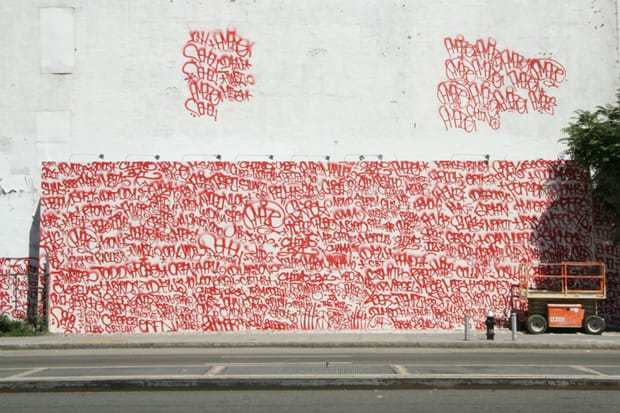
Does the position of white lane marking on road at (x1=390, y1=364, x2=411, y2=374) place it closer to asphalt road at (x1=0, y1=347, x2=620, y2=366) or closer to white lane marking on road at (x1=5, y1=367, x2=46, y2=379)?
asphalt road at (x1=0, y1=347, x2=620, y2=366)

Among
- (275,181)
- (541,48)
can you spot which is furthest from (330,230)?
(541,48)

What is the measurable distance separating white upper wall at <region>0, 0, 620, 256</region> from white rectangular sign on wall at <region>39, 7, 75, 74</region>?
4 cm

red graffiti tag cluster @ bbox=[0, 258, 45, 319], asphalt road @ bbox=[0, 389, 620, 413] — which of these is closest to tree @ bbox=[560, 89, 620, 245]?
asphalt road @ bbox=[0, 389, 620, 413]

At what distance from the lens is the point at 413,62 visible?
77.4 ft

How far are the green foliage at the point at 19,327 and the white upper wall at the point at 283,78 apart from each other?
2378mm

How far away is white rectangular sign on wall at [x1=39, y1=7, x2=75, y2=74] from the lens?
929 inches

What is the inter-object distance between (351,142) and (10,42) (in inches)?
421

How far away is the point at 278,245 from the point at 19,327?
7379 millimetres

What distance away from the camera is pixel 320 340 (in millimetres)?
19062

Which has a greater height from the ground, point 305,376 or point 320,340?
point 305,376

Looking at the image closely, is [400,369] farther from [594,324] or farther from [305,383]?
[594,324]

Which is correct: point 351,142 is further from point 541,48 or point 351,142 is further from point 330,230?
point 541,48

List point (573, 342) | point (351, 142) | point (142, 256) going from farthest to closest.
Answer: point (351, 142) < point (142, 256) < point (573, 342)

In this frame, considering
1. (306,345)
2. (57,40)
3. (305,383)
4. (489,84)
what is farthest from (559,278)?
(57,40)
